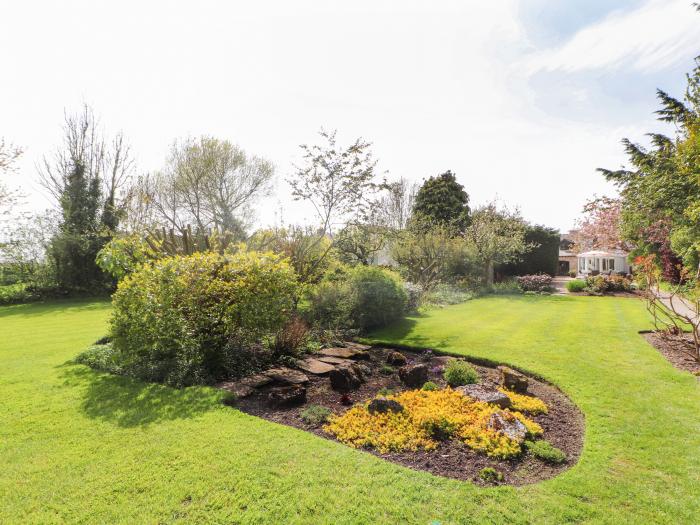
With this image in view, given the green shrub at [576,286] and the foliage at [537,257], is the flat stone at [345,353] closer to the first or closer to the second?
the green shrub at [576,286]

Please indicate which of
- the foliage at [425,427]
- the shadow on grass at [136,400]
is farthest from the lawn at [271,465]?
the foliage at [425,427]

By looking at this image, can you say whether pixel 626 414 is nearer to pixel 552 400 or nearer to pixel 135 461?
pixel 552 400

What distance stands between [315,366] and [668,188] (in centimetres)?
1191

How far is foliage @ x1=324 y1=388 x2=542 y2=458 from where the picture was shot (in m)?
3.99

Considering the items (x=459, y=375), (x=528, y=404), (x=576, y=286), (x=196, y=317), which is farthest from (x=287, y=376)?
(x=576, y=286)

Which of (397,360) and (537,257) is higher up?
(537,257)

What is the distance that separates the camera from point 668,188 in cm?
1146

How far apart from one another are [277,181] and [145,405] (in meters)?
22.7

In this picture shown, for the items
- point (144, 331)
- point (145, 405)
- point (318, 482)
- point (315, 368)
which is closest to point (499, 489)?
point (318, 482)

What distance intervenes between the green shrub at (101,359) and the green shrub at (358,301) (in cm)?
441

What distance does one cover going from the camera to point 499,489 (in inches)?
127

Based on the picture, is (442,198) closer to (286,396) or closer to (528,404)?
(528,404)

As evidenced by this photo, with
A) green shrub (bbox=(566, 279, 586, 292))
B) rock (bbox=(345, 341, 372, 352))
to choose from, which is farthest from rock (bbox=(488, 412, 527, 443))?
green shrub (bbox=(566, 279, 586, 292))

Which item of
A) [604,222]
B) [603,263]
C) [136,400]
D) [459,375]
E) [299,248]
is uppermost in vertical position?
[604,222]
